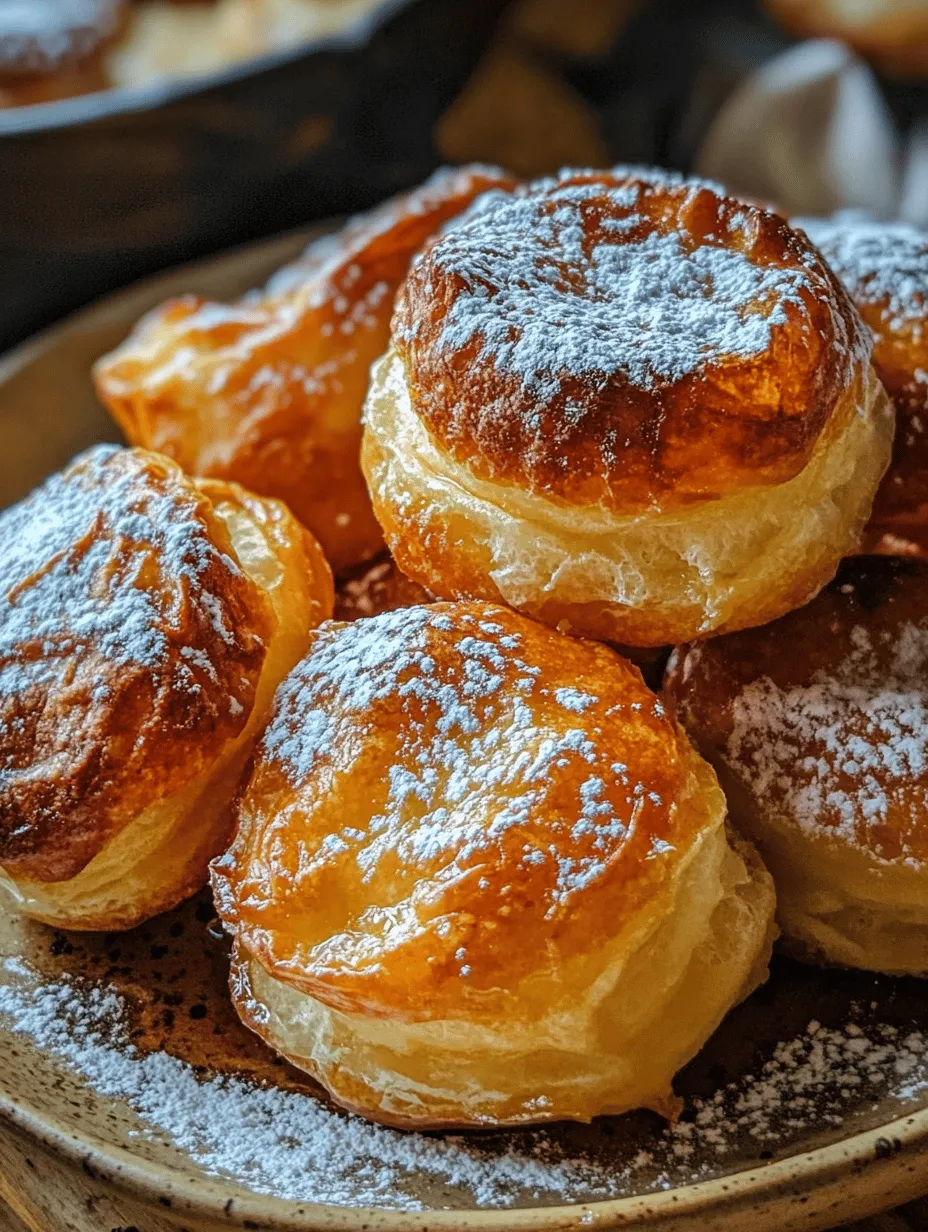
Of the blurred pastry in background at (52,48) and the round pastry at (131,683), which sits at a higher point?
the blurred pastry in background at (52,48)

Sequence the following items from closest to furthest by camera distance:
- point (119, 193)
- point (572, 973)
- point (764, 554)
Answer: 1. point (572, 973)
2. point (764, 554)
3. point (119, 193)

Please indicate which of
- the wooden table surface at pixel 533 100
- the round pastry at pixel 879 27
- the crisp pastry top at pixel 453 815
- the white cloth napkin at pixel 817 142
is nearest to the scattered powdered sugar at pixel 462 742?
the crisp pastry top at pixel 453 815

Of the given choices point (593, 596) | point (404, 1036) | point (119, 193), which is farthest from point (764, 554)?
point (119, 193)

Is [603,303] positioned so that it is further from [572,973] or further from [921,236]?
[572,973]

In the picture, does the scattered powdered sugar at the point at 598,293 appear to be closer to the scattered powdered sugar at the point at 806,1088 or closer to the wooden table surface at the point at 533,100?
the scattered powdered sugar at the point at 806,1088

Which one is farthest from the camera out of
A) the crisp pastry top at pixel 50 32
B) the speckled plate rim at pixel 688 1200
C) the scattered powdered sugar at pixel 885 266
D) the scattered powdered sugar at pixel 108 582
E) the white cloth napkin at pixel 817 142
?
the crisp pastry top at pixel 50 32

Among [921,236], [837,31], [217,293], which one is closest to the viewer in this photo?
[921,236]

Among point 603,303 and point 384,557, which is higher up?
point 603,303

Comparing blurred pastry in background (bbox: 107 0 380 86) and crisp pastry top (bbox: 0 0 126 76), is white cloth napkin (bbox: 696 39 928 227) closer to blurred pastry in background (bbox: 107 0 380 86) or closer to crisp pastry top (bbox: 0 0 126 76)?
blurred pastry in background (bbox: 107 0 380 86)
